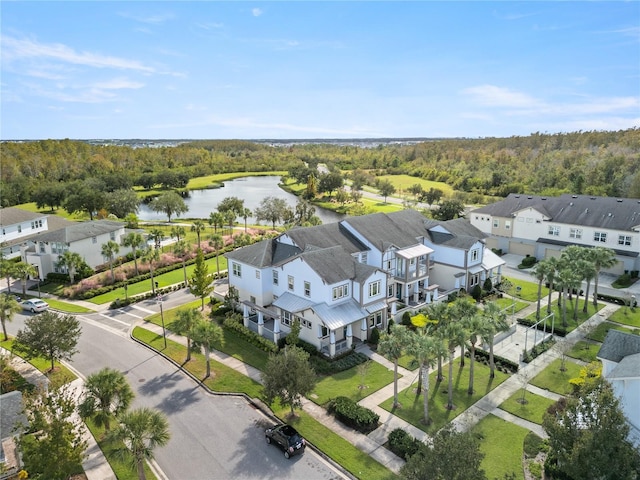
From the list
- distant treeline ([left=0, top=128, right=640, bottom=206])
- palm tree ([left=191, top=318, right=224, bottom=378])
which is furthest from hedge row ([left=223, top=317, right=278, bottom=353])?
distant treeline ([left=0, top=128, right=640, bottom=206])

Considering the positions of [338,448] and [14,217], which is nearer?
[338,448]

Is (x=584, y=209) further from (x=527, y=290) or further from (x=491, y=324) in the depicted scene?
→ (x=491, y=324)

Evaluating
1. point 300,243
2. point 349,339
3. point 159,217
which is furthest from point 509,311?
point 159,217

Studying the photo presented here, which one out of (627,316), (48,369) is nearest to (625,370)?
(627,316)

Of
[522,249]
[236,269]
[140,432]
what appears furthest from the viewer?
[522,249]

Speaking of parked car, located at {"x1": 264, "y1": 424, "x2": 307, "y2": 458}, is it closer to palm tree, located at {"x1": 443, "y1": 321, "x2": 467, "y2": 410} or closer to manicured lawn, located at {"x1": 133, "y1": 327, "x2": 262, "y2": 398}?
manicured lawn, located at {"x1": 133, "y1": 327, "x2": 262, "y2": 398}

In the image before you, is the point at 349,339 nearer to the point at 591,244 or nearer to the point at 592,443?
the point at 592,443
